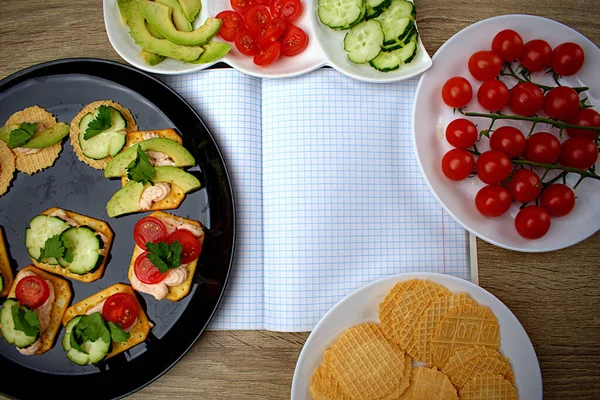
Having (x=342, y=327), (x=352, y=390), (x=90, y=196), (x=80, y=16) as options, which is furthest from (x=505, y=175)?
(x=80, y=16)

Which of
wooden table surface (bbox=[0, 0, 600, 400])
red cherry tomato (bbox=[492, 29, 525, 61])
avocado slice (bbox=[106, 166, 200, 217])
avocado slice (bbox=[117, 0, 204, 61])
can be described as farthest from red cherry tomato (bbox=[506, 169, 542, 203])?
avocado slice (bbox=[117, 0, 204, 61])

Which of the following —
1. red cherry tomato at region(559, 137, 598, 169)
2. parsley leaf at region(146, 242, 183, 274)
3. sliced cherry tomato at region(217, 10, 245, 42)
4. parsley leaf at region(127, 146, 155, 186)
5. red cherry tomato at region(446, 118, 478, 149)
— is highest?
sliced cherry tomato at region(217, 10, 245, 42)

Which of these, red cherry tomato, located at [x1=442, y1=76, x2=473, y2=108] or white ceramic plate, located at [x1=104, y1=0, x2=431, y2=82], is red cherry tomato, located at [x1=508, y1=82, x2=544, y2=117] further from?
white ceramic plate, located at [x1=104, y1=0, x2=431, y2=82]

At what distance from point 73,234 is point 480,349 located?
5.72ft

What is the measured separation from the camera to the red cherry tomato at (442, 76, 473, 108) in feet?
6.18

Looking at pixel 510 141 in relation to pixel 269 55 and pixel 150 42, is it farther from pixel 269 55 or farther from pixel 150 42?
pixel 150 42

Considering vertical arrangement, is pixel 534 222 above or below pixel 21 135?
below

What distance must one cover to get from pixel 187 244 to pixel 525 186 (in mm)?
1413

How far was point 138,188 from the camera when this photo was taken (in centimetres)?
190

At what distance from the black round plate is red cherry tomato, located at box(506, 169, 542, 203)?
1197 millimetres

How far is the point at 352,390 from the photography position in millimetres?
1747

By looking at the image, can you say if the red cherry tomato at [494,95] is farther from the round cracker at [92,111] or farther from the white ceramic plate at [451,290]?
the round cracker at [92,111]

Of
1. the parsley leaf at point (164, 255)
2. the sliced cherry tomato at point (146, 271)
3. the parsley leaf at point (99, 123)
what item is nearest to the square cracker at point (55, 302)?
the sliced cherry tomato at point (146, 271)

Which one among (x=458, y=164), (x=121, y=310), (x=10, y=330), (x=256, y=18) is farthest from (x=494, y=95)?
(x=10, y=330)
